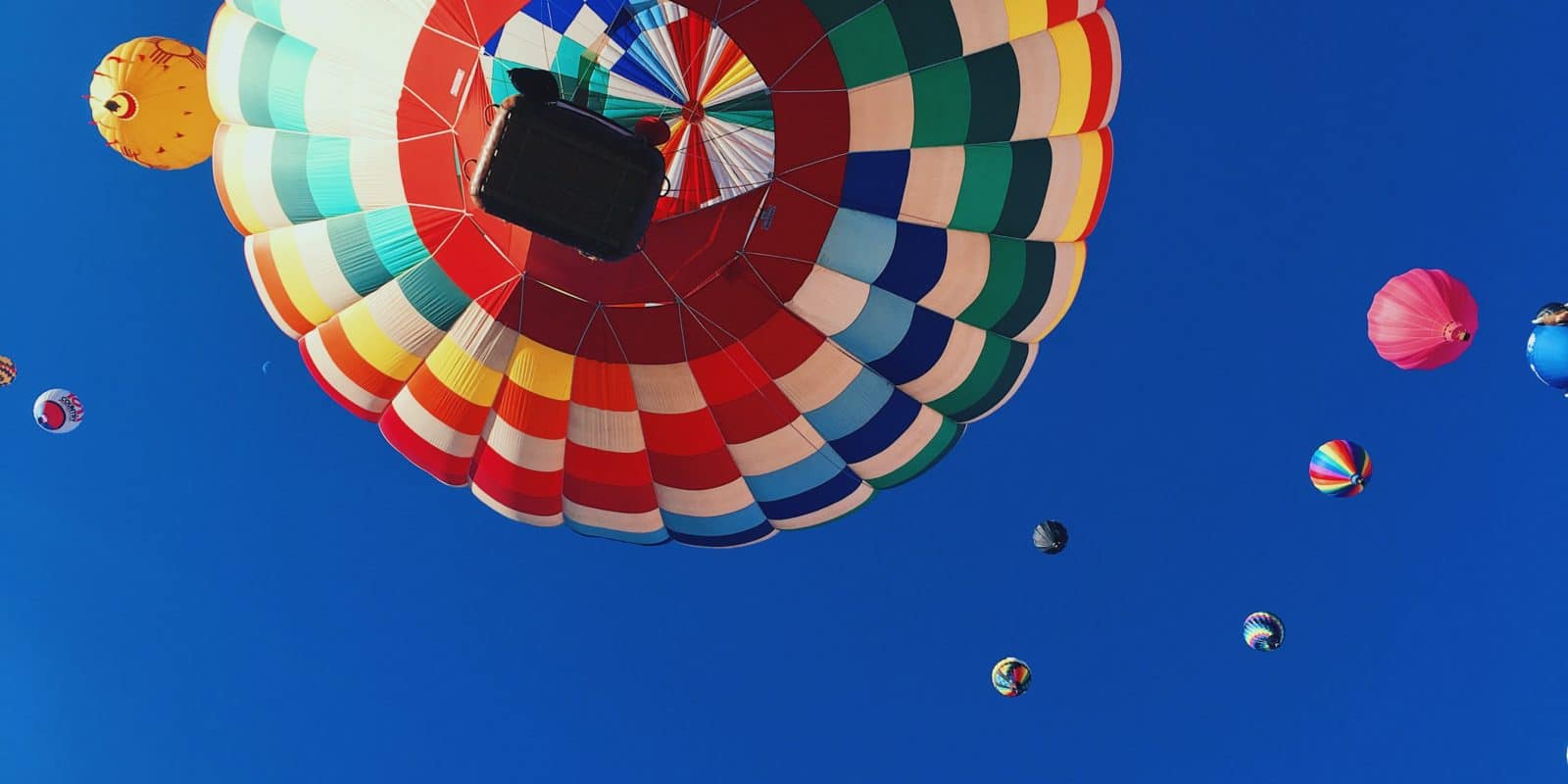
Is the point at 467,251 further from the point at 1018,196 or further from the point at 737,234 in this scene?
the point at 1018,196

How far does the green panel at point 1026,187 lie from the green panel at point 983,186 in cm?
6

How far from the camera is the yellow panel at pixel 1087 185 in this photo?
24.2ft

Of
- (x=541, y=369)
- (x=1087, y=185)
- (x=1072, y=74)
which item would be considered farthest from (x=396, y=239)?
(x=1087, y=185)

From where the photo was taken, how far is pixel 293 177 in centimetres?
712

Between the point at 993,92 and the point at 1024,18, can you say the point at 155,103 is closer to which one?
the point at 993,92

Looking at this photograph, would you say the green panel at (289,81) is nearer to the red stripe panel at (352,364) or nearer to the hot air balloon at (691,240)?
the hot air balloon at (691,240)

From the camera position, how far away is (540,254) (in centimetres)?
636

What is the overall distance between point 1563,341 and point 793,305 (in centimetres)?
582

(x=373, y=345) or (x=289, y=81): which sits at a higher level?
(x=289, y=81)

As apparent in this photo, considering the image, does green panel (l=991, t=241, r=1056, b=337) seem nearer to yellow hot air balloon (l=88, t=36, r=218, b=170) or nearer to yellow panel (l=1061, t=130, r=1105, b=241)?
yellow panel (l=1061, t=130, r=1105, b=241)

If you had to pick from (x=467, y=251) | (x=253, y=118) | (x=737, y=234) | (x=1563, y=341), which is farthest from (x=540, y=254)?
(x=1563, y=341)

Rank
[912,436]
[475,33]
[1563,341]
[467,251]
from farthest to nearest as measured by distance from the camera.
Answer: [1563,341] → [912,436] → [467,251] → [475,33]

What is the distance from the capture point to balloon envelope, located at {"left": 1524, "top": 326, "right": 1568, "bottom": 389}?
28.1 ft

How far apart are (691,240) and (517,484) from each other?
2388 millimetres
